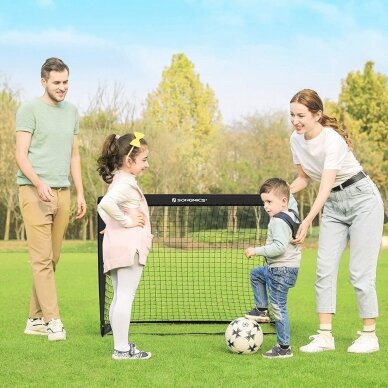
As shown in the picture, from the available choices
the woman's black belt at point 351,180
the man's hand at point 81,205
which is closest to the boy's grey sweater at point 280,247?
the woman's black belt at point 351,180

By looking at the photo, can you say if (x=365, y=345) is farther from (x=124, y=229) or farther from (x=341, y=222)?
(x=124, y=229)

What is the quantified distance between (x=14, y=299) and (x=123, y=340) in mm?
5536

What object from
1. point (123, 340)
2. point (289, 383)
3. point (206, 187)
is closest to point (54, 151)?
point (123, 340)

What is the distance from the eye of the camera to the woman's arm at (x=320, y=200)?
5.97m

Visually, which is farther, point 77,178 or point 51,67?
point 77,178

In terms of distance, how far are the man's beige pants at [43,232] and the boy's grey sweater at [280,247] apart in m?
2.11

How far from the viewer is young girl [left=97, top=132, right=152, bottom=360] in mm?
5852

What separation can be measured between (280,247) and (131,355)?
1406mm

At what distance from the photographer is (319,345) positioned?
639 centimetres

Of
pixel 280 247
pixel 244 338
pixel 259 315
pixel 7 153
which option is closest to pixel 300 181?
pixel 280 247

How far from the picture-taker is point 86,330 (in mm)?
7867

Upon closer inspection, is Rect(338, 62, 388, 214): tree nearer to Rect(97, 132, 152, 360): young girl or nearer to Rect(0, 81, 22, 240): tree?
Rect(0, 81, 22, 240): tree

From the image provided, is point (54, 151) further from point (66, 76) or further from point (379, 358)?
point (379, 358)

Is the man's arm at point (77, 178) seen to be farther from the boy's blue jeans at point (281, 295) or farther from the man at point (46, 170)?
the boy's blue jeans at point (281, 295)
